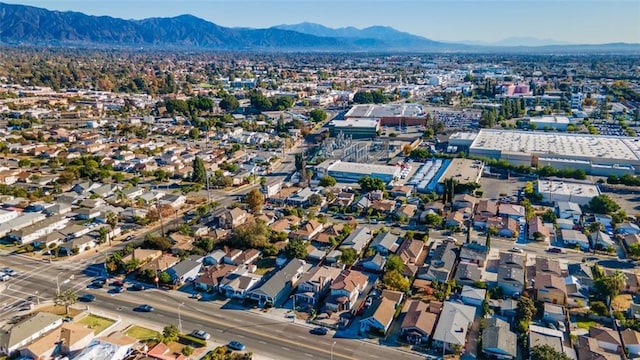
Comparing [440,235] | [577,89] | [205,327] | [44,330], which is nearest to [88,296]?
[44,330]

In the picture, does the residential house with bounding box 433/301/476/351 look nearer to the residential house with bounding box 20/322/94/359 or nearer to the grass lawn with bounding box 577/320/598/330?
the grass lawn with bounding box 577/320/598/330

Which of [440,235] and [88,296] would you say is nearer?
[88,296]

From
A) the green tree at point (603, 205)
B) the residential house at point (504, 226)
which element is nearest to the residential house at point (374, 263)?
the residential house at point (504, 226)

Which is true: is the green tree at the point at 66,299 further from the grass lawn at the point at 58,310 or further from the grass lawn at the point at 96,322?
the grass lawn at the point at 96,322

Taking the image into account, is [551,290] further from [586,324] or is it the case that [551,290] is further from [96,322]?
[96,322]

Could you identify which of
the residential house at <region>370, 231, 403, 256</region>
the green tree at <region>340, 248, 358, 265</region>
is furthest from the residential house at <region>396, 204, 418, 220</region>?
the green tree at <region>340, 248, 358, 265</region>

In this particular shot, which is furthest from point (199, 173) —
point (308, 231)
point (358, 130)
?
point (358, 130)

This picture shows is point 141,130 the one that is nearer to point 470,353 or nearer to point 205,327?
point 205,327
